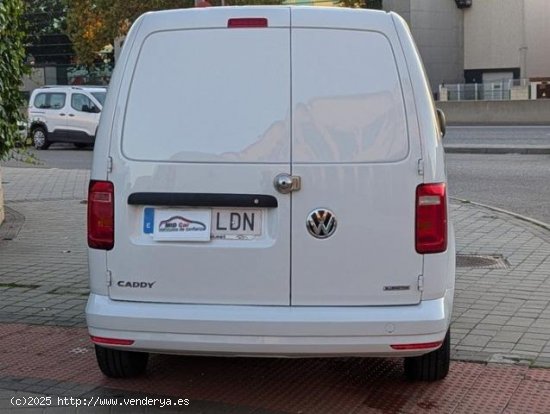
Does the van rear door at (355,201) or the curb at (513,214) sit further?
the curb at (513,214)

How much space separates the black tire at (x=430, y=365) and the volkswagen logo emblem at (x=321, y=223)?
1176mm

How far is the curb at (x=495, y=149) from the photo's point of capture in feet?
68.0

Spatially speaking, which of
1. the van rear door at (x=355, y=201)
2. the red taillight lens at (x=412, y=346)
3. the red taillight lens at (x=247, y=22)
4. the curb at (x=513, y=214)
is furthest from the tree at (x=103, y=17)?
the red taillight lens at (x=412, y=346)

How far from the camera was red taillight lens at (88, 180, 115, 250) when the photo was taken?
4.41 m

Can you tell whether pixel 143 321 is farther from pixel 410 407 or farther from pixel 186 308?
pixel 410 407

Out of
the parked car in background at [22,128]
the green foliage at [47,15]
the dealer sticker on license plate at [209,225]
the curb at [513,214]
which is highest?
the green foliage at [47,15]

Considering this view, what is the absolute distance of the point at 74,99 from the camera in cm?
2661

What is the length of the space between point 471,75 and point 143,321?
4947 cm

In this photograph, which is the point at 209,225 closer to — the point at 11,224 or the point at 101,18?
the point at 11,224

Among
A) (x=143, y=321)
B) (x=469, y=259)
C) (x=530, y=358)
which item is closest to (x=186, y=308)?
(x=143, y=321)

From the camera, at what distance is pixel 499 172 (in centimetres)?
1719

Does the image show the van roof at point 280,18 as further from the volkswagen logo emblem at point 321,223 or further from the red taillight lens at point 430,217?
the volkswagen logo emblem at point 321,223

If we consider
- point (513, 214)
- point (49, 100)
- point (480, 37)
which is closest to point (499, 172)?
point (513, 214)

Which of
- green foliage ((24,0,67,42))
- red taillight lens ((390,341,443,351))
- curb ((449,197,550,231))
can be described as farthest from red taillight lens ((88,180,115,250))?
green foliage ((24,0,67,42))
